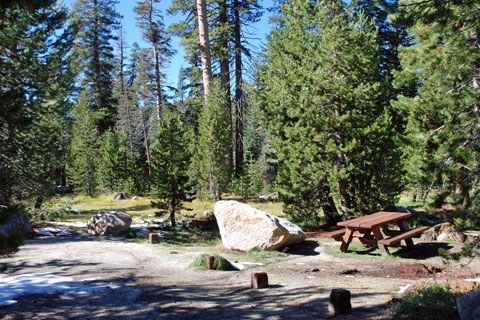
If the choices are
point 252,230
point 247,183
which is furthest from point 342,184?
point 247,183

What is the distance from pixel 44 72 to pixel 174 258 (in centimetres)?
670

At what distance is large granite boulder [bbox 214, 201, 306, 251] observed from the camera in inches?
338

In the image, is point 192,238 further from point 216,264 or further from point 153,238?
point 216,264

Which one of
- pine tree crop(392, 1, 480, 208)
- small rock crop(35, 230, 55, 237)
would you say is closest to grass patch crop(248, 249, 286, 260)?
pine tree crop(392, 1, 480, 208)

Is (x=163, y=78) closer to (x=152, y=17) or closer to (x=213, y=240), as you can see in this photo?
(x=152, y=17)

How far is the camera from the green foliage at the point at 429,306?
142 inches

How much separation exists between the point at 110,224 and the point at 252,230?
481cm

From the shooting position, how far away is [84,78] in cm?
3300

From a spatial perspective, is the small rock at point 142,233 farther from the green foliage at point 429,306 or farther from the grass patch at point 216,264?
the green foliage at point 429,306

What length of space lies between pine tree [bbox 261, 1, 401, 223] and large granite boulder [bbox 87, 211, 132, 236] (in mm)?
5280

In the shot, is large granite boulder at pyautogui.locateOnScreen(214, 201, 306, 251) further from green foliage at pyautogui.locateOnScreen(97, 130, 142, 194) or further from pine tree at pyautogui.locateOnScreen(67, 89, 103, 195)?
pine tree at pyautogui.locateOnScreen(67, 89, 103, 195)

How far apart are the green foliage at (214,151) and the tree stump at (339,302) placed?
45.5 ft

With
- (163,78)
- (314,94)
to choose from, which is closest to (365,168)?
(314,94)

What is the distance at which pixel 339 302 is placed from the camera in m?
3.90
